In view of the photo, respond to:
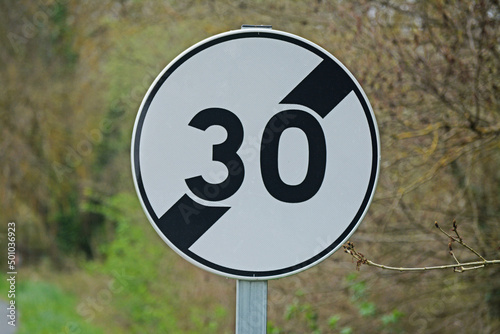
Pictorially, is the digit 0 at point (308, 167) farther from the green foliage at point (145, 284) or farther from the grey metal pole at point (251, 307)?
the green foliage at point (145, 284)

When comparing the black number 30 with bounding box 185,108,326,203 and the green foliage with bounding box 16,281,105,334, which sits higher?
the green foliage with bounding box 16,281,105,334

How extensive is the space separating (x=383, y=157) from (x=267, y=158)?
3.13m

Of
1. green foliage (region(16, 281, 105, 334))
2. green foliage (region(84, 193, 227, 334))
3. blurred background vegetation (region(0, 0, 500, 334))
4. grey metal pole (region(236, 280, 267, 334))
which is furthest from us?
green foliage (region(16, 281, 105, 334))

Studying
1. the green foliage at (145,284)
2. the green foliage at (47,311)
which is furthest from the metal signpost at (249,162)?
the green foliage at (47,311)

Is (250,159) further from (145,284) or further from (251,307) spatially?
(145,284)

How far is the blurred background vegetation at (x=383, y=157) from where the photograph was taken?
4426 mm

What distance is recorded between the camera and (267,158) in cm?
202

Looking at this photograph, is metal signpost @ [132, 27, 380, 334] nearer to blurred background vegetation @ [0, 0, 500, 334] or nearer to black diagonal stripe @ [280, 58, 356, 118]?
black diagonal stripe @ [280, 58, 356, 118]

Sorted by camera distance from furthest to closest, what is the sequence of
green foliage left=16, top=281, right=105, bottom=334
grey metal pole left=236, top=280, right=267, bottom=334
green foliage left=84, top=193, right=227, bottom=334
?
green foliage left=16, top=281, right=105, bottom=334
green foliage left=84, top=193, right=227, bottom=334
grey metal pole left=236, top=280, right=267, bottom=334

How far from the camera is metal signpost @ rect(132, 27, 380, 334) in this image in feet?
6.59

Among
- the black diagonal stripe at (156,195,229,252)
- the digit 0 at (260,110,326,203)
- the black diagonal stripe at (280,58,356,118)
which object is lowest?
the black diagonal stripe at (156,195,229,252)

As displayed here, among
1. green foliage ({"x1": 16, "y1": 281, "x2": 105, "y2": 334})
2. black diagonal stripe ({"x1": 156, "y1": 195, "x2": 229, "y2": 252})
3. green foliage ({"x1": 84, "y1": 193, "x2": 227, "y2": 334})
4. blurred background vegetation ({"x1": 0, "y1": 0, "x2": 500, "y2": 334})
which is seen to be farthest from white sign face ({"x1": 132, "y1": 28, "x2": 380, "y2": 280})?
green foliage ({"x1": 16, "y1": 281, "x2": 105, "y2": 334})

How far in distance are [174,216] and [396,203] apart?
2.89 meters

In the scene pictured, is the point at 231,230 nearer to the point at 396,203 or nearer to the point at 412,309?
the point at 396,203
